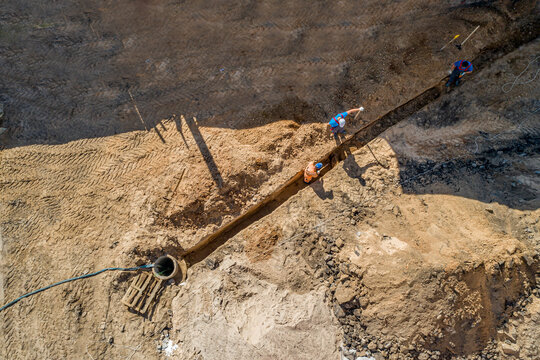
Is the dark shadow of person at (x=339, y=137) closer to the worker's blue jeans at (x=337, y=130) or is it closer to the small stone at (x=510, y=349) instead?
the worker's blue jeans at (x=337, y=130)

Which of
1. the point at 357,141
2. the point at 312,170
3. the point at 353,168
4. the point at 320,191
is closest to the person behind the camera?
the point at 312,170

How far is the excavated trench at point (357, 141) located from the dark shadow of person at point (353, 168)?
373 mm

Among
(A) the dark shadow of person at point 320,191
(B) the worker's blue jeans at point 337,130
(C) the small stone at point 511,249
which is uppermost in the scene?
(B) the worker's blue jeans at point 337,130

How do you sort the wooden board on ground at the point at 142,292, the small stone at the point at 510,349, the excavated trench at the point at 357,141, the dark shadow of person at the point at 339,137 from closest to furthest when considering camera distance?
1. the small stone at the point at 510,349
2. the wooden board on ground at the point at 142,292
3. the excavated trench at the point at 357,141
4. the dark shadow of person at the point at 339,137

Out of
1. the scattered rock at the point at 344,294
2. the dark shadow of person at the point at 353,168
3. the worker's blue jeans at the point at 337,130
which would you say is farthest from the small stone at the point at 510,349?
the worker's blue jeans at the point at 337,130

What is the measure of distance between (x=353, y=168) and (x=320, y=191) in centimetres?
116

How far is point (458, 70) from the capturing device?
7305mm

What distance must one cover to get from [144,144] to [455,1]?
408 inches

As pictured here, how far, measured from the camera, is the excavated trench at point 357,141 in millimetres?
7727

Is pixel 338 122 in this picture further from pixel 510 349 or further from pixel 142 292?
pixel 142 292

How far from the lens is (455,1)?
8242 millimetres

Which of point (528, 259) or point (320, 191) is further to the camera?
point (320, 191)

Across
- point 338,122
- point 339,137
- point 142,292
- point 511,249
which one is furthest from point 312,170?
point 142,292

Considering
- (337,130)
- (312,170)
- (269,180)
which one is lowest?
(269,180)
